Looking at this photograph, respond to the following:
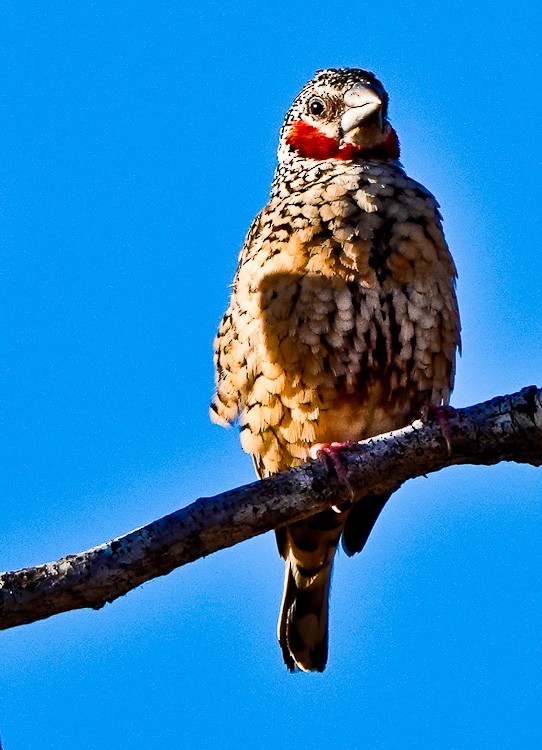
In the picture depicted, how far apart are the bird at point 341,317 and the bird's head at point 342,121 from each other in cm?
1

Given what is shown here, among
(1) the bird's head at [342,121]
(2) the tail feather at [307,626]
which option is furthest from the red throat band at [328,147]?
(2) the tail feather at [307,626]

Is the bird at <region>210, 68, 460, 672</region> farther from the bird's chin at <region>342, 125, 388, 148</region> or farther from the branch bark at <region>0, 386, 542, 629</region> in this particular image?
the branch bark at <region>0, 386, 542, 629</region>

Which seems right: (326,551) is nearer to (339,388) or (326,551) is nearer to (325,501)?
(339,388)

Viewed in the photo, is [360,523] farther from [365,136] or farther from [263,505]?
[365,136]

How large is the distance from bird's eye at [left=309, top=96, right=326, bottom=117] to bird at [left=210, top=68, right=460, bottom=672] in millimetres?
204

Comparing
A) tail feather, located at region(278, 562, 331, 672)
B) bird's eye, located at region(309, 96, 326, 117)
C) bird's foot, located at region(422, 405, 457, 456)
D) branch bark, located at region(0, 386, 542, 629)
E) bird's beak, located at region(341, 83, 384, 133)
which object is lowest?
branch bark, located at region(0, 386, 542, 629)

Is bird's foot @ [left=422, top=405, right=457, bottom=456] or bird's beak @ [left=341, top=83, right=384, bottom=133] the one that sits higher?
bird's beak @ [left=341, top=83, right=384, bottom=133]

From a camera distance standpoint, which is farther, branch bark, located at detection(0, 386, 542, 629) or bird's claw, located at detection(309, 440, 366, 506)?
bird's claw, located at detection(309, 440, 366, 506)

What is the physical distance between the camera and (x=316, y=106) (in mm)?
5996

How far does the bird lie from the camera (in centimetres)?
514

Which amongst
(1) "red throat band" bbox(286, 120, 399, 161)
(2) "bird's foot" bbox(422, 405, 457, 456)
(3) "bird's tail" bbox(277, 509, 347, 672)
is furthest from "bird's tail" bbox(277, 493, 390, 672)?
(1) "red throat band" bbox(286, 120, 399, 161)

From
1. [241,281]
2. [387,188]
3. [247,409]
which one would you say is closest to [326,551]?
[247,409]

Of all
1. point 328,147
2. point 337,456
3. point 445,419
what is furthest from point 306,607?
point 328,147

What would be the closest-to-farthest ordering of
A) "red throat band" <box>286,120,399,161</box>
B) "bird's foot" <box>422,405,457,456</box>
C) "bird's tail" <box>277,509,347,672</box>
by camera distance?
"bird's foot" <box>422,405,457,456</box> < "red throat band" <box>286,120,399,161</box> < "bird's tail" <box>277,509,347,672</box>
